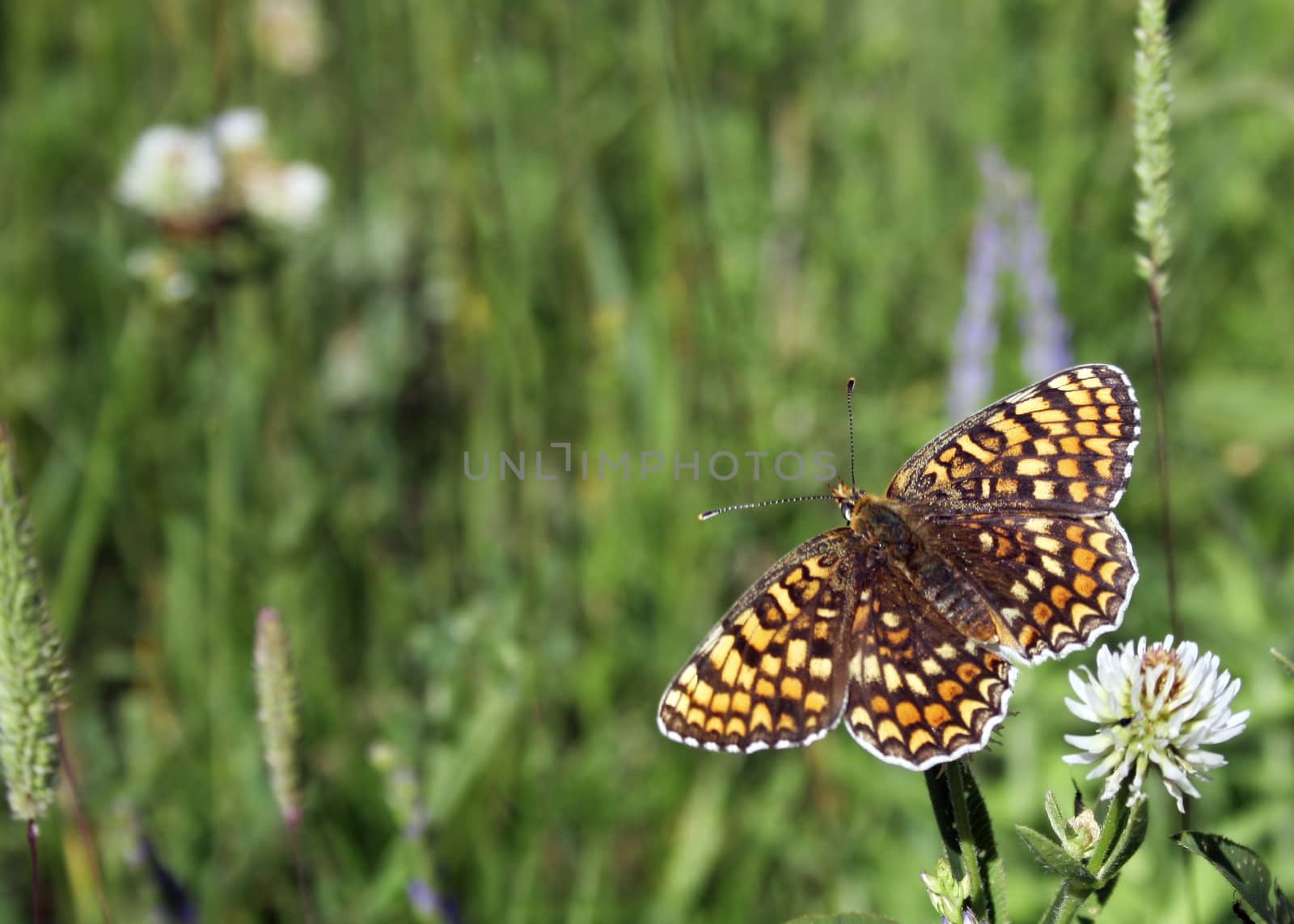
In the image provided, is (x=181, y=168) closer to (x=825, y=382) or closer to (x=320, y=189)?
(x=320, y=189)

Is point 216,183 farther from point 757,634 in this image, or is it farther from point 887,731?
point 887,731

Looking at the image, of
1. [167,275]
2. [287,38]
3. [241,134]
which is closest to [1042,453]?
[167,275]

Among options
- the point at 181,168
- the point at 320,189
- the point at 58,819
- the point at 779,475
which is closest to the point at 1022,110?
the point at 779,475

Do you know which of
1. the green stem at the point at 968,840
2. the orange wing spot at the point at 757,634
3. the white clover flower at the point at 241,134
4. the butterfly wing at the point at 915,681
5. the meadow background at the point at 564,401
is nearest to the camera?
the green stem at the point at 968,840

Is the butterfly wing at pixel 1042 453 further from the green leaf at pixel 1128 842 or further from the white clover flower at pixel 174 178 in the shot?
the white clover flower at pixel 174 178

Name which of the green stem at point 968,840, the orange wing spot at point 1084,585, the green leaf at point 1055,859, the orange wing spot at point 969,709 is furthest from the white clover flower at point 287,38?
the green leaf at point 1055,859

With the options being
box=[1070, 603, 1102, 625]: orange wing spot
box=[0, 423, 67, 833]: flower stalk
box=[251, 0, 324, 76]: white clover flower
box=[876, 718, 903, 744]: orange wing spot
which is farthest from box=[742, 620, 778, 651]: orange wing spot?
box=[251, 0, 324, 76]: white clover flower
